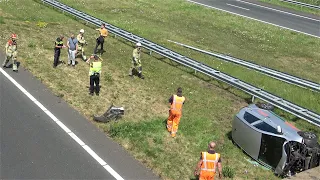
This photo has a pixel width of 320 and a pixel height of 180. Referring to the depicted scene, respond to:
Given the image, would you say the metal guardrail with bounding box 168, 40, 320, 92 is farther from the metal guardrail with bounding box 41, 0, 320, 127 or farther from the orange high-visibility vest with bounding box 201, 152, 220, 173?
the orange high-visibility vest with bounding box 201, 152, 220, 173

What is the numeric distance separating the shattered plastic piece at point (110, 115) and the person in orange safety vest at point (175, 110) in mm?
1927

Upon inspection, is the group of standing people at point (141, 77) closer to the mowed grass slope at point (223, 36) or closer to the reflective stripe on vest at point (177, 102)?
the reflective stripe on vest at point (177, 102)

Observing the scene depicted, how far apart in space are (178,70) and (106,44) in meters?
5.73

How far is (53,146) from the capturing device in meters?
12.0

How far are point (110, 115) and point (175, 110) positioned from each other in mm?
2396

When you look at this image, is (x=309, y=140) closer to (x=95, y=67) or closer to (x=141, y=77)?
(x=95, y=67)

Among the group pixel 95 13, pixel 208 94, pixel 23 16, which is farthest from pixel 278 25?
pixel 23 16

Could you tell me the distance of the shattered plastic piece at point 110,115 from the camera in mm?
13750

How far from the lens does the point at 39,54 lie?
2036 cm

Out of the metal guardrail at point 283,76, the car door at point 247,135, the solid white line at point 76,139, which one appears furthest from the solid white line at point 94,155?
the metal guardrail at point 283,76

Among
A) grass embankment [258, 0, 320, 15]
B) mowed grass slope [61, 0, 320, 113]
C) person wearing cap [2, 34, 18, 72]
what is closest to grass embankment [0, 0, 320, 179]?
mowed grass slope [61, 0, 320, 113]

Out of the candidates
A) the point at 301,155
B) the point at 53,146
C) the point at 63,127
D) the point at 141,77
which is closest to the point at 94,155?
the point at 53,146

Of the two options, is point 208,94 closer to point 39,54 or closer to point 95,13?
point 39,54

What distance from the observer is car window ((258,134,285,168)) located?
37.7ft
